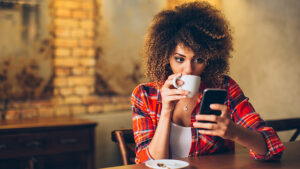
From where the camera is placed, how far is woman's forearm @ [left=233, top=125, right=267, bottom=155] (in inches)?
45.2

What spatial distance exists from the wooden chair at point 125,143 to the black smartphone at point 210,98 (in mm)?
476

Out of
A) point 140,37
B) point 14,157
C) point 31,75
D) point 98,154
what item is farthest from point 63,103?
point 140,37

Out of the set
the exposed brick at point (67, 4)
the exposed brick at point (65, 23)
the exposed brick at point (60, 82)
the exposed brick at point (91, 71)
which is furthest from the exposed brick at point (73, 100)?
the exposed brick at point (67, 4)

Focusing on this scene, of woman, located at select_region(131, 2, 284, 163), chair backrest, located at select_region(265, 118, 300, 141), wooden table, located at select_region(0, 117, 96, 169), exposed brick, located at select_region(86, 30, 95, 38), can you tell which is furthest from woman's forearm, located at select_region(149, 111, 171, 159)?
exposed brick, located at select_region(86, 30, 95, 38)

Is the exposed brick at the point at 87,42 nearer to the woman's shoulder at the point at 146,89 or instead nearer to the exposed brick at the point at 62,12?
the exposed brick at the point at 62,12

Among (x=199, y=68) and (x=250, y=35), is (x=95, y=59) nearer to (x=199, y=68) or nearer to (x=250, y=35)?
(x=250, y=35)

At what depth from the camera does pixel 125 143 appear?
4.64 feet

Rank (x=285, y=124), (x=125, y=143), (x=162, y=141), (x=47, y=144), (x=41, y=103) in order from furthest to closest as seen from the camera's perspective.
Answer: (x=41, y=103) < (x=47, y=144) < (x=285, y=124) < (x=125, y=143) < (x=162, y=141)

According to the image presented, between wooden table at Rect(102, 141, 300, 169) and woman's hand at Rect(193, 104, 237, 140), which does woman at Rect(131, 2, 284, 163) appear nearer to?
wooden table at Rect(102, 141, 300, 169)

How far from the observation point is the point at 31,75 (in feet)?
9.36

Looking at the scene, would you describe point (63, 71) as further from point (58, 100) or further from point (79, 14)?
point (79, 14)

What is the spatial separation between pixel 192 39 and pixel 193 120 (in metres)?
0.34

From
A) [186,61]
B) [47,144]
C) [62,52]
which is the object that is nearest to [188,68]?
[186,61]

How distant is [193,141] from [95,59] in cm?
196
